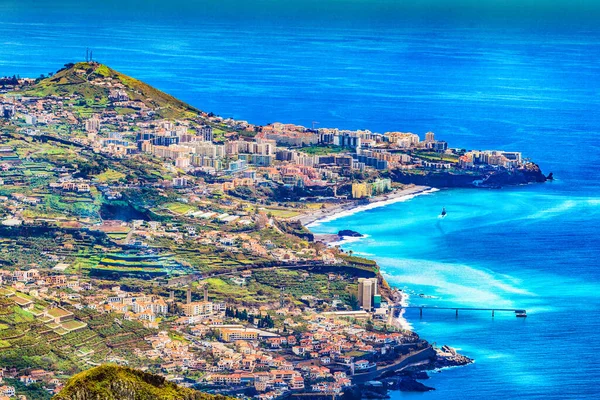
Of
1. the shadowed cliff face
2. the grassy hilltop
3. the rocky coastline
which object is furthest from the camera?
the grassy hilltop

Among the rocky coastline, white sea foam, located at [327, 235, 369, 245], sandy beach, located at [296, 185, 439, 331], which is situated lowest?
white sea foam, located at [327, 235, 369, 245]

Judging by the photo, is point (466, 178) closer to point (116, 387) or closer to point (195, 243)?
point (195, 243)

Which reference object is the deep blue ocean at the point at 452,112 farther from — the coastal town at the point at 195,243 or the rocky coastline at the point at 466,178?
the coastal town at the point at 195,243

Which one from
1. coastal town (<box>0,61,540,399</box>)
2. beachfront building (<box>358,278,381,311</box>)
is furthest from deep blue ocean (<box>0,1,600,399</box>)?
coastal town (<box>0,61,540,399</box>)

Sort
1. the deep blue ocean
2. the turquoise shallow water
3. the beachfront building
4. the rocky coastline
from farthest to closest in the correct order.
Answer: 1. the rocky coastline
2. the beachfront building
3. the deep blue ocean
4. the turquoise shallow water

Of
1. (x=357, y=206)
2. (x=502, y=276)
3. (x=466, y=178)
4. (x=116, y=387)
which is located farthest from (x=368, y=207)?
(x=116, y=387)

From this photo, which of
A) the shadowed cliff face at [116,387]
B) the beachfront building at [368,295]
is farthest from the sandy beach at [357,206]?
the shadowed cliff face at [116,387]

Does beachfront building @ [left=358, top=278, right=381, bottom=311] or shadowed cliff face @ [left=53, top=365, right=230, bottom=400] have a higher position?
beachfront building @ [left=358, top=278, right=381, bottom=311]

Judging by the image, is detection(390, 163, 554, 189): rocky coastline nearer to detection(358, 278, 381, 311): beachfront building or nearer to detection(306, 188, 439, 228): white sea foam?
detection(306, 188, 439, 228): white sea foam
